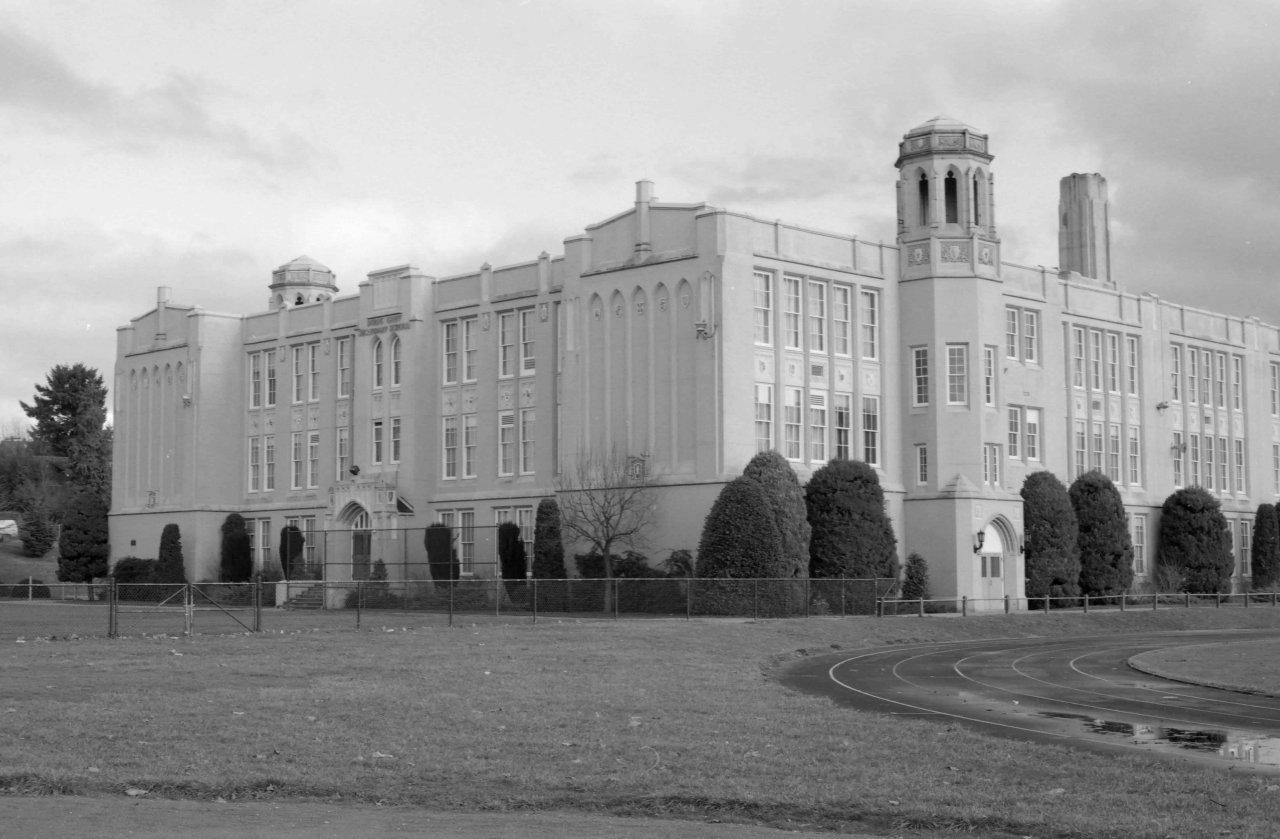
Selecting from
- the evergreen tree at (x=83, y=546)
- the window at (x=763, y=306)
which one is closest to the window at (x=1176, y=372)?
the window at (x=763, y=306)

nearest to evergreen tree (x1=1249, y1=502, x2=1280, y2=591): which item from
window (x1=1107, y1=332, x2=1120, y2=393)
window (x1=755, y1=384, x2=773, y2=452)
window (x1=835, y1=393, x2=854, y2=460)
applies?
window (x1=1107, y1=332, x2=1120, y2=393)

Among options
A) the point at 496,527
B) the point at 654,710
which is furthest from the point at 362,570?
the point at 654,710

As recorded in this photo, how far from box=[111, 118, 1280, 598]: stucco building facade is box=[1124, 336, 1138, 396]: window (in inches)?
5.0

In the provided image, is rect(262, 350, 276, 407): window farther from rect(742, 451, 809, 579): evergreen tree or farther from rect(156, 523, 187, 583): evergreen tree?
rect(742, 451, 809, 579): evergreen tree

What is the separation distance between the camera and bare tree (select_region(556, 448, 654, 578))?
60.8 metres

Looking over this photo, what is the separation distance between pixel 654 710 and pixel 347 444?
174 ft

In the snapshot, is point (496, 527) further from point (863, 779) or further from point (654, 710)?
point (863, 779)

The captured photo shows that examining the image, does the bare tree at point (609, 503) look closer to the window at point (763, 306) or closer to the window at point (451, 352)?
the window at point (763, 306)

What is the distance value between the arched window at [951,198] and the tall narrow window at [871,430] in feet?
28.6

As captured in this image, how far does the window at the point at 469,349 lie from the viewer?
71.2 metres

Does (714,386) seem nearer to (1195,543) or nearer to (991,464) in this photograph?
(991,464)

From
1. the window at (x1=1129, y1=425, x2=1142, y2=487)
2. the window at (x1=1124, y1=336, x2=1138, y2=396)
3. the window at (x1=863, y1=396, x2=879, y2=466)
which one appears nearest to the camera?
the window at (x1=863, y1=396, x2=879, y2=466)

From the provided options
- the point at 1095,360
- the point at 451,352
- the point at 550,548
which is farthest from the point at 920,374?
the point at 451,352

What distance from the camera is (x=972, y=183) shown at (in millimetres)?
68438
